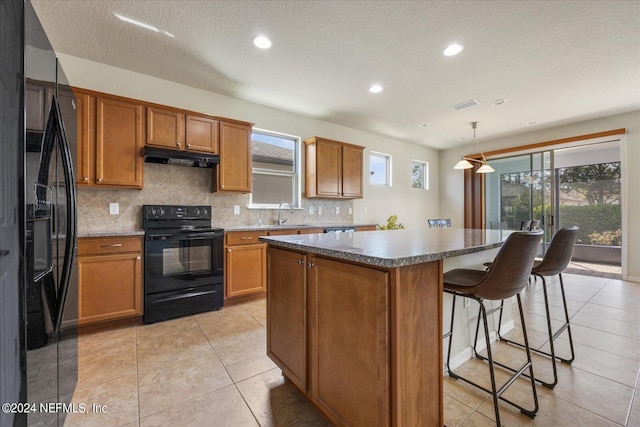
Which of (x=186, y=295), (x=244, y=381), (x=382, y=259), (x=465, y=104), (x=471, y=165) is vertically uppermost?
(x=465, y=104)

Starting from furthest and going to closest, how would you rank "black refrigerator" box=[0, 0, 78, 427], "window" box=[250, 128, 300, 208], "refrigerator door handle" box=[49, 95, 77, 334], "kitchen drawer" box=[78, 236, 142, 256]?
"window" box=[250, 128, 300, 208] < "kitchen drawer" box=[78, 236, 142, 256] < "refrigerator door handle" box=[49, 95, 77, 334] < "black refrigerator" box=[0, 0, 78, 427]

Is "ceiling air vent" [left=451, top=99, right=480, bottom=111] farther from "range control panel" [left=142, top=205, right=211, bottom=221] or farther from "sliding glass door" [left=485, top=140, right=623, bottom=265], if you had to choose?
"range control panel" [left=142, top=205, right=211, bottom=221]

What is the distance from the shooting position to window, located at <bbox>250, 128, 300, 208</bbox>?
165 inches

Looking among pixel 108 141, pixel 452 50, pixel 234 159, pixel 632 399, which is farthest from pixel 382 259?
pixel 108 141

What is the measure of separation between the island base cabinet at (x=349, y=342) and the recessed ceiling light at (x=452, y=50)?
266 centimetres

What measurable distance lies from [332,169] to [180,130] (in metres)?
2.32

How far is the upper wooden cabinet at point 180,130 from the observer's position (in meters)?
2.99

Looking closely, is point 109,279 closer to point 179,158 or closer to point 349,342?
point 179,158

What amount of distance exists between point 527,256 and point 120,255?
3216 millimetres

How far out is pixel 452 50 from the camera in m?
2.75

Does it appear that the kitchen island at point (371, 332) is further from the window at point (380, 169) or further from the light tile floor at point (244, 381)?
the window at point (380, 169)

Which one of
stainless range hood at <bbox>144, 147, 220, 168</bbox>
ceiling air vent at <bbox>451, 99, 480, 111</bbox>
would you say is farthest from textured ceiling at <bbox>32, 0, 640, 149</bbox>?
stainless range hood at <bbox>144, 147, 220, 168</bbox>

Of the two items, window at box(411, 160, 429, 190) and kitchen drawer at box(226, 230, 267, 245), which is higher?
window at box(411, 160, 429, 190)

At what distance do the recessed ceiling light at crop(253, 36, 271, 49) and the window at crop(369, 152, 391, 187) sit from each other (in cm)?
342
